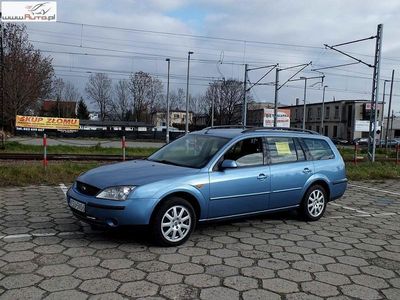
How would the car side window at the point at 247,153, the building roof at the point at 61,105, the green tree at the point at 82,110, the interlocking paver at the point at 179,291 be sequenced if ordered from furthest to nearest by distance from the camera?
1. the green tree at the point at 82,110
2. the building roof at the point at 61,105
3. the car side window at the point at 247,153
4. the interlocking paver at the point at 179,291

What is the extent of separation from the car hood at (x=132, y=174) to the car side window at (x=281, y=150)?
4.81 feet

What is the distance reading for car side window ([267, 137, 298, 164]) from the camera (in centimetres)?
664

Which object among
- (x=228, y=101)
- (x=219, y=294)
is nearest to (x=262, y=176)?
(x=219, y=294)

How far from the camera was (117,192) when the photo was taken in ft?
17.1

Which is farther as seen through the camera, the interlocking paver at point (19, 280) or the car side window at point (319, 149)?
the car side window at point (319, 149)

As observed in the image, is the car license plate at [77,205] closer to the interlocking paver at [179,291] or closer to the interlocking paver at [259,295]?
the interlocking paver at [179,291]

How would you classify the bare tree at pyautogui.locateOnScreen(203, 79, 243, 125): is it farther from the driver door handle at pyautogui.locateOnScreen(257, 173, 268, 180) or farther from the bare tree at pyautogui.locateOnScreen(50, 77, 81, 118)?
the driver door handle at pyautogui.locateOnScreen(257, 173, 268, 180)

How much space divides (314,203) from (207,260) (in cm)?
282

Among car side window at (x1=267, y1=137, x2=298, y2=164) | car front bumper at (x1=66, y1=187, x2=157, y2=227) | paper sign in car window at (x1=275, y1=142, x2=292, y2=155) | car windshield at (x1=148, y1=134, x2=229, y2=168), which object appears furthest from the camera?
paper sign in car window at (x1=275, y1=142, x2=292, y2=155)

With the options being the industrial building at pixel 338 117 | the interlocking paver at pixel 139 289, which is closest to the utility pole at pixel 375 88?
the interlocking paver at pixel 139 289

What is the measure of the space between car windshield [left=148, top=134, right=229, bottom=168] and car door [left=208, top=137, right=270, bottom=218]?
0.69 feet

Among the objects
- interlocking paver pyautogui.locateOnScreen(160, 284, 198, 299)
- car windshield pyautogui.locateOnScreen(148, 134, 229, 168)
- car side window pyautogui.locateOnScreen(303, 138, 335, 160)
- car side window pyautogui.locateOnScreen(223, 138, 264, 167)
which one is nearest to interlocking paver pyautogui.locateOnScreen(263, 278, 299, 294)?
interlocking paver pyautogui.locateOnScreen(160, 284, 198, 299)

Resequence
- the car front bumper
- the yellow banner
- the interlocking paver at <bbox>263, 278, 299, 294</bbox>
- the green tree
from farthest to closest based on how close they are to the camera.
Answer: the green tree
the yellow banner
the car front bumper
the interlocking paver at <bbox>263, 278, 299, 294</bbox>

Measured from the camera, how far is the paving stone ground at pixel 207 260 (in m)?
4.12
